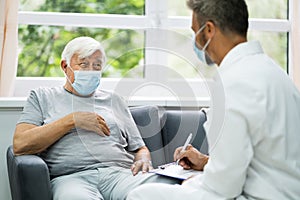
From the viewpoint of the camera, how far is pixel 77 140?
2.85m

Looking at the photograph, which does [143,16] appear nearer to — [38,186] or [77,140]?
[77,140]

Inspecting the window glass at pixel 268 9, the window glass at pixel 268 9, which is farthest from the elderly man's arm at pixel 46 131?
the window glass at pixel 268 9

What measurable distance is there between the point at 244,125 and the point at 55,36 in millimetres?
2182

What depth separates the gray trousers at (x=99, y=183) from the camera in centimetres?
255

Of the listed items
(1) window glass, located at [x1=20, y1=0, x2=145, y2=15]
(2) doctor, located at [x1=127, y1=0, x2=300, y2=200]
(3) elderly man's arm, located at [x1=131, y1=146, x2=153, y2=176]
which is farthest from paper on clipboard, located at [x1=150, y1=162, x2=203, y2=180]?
(1) window glass, located at [x1=20, y1=0, x2=145, y2=15]

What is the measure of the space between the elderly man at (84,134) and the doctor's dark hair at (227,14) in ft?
3.01

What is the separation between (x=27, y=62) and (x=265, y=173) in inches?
86.9

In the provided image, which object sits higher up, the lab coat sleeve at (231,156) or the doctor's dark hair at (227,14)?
the doctor's dark hair at (227,14)

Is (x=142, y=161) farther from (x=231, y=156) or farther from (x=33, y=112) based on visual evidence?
(x=231, y=156)

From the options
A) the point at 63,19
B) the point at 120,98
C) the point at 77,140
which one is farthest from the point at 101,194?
the point at 63,19

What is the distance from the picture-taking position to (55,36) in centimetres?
369

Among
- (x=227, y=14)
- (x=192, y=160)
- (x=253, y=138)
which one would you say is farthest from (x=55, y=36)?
(x=253, y=138)

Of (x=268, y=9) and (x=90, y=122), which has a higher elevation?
(x=268, y=9)

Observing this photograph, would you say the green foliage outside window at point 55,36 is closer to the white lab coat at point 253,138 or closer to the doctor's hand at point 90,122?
the doctor's hand at point 90,122
